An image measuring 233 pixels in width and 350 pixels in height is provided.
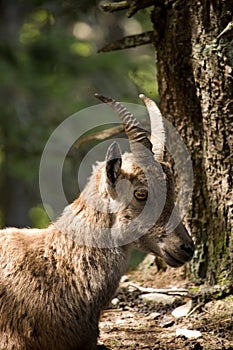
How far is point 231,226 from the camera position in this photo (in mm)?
6176

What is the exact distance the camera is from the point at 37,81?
48.7ft

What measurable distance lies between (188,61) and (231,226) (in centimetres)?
170

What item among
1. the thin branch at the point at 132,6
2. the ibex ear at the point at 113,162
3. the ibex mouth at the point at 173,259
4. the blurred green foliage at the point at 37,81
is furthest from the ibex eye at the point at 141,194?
the blurred green foliage at the point at 37,81

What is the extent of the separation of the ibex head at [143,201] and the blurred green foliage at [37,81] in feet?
13.7

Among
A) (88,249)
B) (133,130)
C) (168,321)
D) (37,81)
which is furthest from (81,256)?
(37,81)

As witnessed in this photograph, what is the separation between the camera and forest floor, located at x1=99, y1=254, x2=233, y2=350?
5637mm

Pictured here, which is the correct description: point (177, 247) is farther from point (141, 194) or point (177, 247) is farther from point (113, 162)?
point (113, 162)

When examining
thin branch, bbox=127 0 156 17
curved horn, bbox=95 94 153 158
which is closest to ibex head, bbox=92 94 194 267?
curved horn, bbox=95 94 153 158

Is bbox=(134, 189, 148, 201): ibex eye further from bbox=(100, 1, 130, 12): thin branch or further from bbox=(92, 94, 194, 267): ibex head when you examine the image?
bbox=(100, 1, 130, 12): thin branch

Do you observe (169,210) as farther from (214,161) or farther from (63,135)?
(63,135)

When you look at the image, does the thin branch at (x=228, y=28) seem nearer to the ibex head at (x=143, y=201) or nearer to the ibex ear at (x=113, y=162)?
the ibex head at (x=143, y=201)

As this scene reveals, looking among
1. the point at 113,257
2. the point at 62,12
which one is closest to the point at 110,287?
the point at 113,257

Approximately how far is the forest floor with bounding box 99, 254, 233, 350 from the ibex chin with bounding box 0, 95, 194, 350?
62 centimetres

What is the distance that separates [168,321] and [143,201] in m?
1.35
